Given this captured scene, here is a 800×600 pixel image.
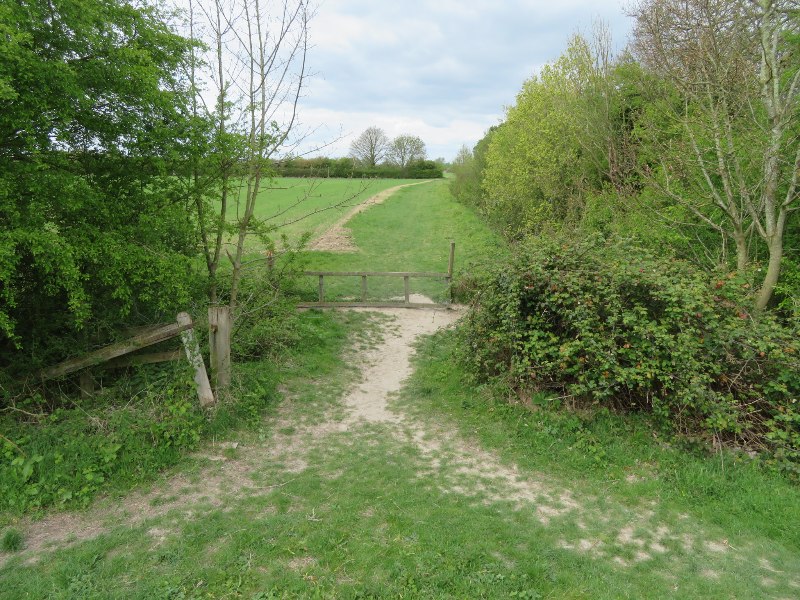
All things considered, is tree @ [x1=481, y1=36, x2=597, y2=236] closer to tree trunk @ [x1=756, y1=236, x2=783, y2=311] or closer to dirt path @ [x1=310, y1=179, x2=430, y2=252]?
dirt path @ [x1=310, y1=179, x2=430, y2=252]

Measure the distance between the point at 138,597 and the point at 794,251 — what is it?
9.92 m

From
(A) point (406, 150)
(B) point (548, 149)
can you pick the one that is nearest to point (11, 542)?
(B) point (548, 149)

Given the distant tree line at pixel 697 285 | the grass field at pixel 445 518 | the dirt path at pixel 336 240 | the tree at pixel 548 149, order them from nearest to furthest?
the grass field at pixel 445 518 → the distant tree line at pixel 697 285 → the tree at pixel 548 149 → the dirt path at pixel 336 240

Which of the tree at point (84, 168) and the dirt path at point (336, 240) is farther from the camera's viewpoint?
the dirt path at point (336, 240)

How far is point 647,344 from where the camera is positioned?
235 inches

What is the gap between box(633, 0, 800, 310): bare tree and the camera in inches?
283

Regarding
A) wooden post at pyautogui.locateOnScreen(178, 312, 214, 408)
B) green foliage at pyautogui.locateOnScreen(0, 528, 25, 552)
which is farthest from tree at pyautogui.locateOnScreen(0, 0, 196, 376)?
green foliage at pyautogui.locateOnScreen(0, 528, 25, 552)

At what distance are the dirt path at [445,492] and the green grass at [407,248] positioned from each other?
3.78 meters

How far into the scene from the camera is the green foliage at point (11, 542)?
4.39 metres

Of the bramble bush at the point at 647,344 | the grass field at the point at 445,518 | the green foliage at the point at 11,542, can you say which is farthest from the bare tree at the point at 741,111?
the green foliage at the point at 11,542

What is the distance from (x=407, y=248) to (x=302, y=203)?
1256 centimetres

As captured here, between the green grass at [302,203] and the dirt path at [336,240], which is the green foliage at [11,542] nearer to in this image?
the green grass at [302,203]

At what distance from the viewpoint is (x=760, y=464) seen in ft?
17.7

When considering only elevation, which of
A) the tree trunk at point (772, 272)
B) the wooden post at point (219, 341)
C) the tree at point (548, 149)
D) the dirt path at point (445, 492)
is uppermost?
the tree at point (548, 149)
